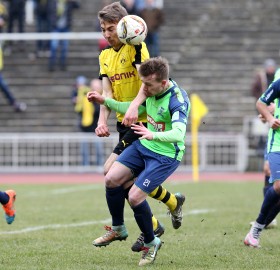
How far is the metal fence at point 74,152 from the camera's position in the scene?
23.4 metres

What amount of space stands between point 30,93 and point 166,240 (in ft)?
56.3

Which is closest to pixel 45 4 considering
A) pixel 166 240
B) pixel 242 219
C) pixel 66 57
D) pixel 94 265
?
pixel 66 57

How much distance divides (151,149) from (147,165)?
16cm

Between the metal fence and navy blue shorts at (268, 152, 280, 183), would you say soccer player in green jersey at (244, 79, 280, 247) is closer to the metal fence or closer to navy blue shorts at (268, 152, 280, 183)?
navy blue shorts at (268, 152, 280, 183)

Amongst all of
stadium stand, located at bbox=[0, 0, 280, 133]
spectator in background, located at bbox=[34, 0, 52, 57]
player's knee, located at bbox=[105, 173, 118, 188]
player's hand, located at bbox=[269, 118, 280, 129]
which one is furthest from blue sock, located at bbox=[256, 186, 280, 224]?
spectator in background, located at bbox=[34, 0, 52, 57]

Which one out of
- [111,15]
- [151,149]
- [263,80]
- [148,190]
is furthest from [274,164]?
[263,80]

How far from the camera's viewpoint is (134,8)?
25.2 metres

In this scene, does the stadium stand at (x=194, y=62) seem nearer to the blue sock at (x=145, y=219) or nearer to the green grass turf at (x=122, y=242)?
the green grass turf at (x=122, y=242)

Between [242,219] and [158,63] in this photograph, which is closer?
[158,63]

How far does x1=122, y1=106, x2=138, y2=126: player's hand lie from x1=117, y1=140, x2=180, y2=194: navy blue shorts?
1.20 ft

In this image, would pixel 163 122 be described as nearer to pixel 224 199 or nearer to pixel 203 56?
pixel 224 199

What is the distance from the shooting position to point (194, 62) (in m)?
28.2

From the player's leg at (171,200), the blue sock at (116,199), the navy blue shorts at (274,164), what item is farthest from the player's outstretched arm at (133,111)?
the navy blue shorts at (274,164)

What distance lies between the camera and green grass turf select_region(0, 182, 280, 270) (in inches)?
348
